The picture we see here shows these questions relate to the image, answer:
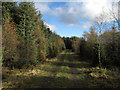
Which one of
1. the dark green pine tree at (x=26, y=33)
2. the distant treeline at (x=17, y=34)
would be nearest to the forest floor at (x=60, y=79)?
the distant treeline at (x=17, y=34)

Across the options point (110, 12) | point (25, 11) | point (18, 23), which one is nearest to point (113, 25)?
point (110, 12)

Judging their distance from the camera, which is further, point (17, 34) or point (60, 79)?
point (17, 34)

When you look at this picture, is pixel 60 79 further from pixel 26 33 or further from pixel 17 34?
pixel 26 33

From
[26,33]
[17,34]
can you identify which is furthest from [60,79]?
[26,33]

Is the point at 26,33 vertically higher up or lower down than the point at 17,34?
higher up

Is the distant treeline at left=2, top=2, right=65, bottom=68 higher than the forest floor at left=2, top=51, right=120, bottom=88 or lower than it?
higher

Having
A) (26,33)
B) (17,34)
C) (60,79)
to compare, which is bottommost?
→ (60,79)

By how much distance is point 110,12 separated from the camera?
1138 cm

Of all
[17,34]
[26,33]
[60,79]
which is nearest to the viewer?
[60,79]

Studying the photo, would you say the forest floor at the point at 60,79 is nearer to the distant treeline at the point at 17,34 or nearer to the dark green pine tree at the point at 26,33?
the distant treeline at the point at 17,34

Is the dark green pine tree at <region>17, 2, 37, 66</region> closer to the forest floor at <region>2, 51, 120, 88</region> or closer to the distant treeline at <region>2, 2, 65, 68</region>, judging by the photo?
the distant treeline at <region>2, 2, 65, 68</region>

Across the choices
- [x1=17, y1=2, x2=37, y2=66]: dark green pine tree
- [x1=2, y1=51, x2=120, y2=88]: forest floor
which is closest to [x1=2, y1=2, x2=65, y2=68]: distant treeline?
[x1=17, y1=2, x2=37, y2=66]: dark green pine tree

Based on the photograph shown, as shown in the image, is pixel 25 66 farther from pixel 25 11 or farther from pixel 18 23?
pixel 25 11

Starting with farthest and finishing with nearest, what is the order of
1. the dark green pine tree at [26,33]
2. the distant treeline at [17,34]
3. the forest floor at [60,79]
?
the dark green pine tree at [26,33]
the distant treeline at [17,34]
the forest floor at [60,79]
